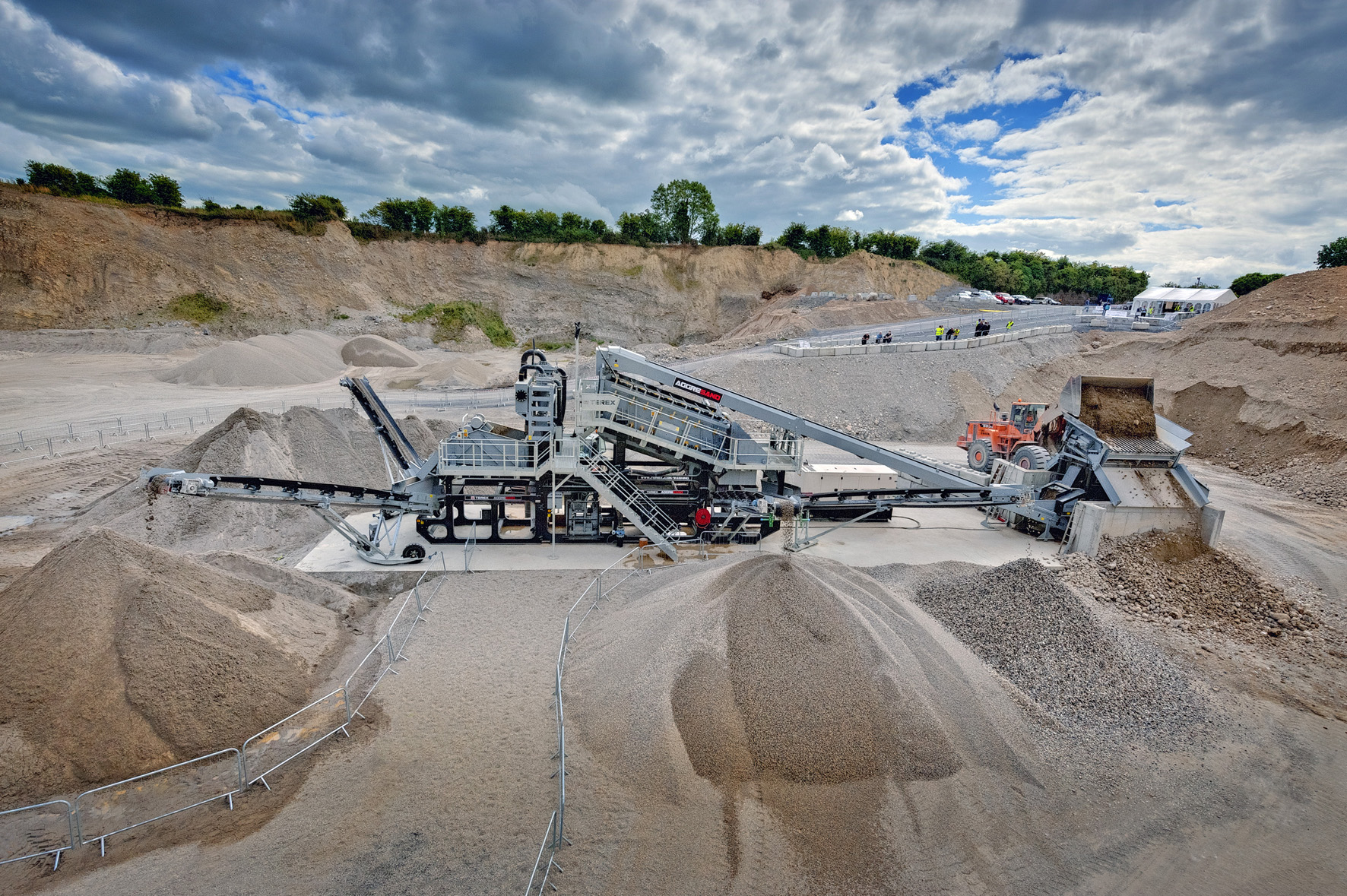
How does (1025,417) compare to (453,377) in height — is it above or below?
above

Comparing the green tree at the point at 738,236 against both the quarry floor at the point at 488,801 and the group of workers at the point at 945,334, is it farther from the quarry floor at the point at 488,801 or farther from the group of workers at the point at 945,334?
the quarry floor at the point at 488,801

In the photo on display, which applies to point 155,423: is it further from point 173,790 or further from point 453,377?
point 173,790

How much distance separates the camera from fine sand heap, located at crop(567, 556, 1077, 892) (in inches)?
230

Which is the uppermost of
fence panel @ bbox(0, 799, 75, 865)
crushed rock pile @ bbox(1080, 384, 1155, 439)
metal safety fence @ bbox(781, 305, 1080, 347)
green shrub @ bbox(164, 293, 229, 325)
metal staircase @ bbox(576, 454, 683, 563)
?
metal safety fence @ bbox(781, 305, 1080, 347)

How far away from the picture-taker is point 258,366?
102 feet

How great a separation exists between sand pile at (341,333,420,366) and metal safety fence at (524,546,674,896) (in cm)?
2873

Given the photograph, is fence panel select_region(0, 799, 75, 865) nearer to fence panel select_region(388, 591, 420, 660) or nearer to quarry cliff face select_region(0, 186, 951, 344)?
fence panel select_region(388, 591, 420, 660)

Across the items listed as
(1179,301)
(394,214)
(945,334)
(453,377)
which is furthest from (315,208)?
(1179,301)

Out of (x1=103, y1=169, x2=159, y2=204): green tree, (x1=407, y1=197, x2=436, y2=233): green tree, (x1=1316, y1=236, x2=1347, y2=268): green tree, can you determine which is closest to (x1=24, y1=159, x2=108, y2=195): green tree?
(x1=103, y1=169, x2=159, y2=204): green tree

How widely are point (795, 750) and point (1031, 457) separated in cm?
1238

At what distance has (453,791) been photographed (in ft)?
21.6

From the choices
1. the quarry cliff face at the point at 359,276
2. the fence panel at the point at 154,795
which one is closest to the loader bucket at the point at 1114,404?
the fence panel at the point at 154,795

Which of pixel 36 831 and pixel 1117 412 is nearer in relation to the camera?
pixel 36 831

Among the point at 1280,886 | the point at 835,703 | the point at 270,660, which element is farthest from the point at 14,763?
the point at 1280,886
